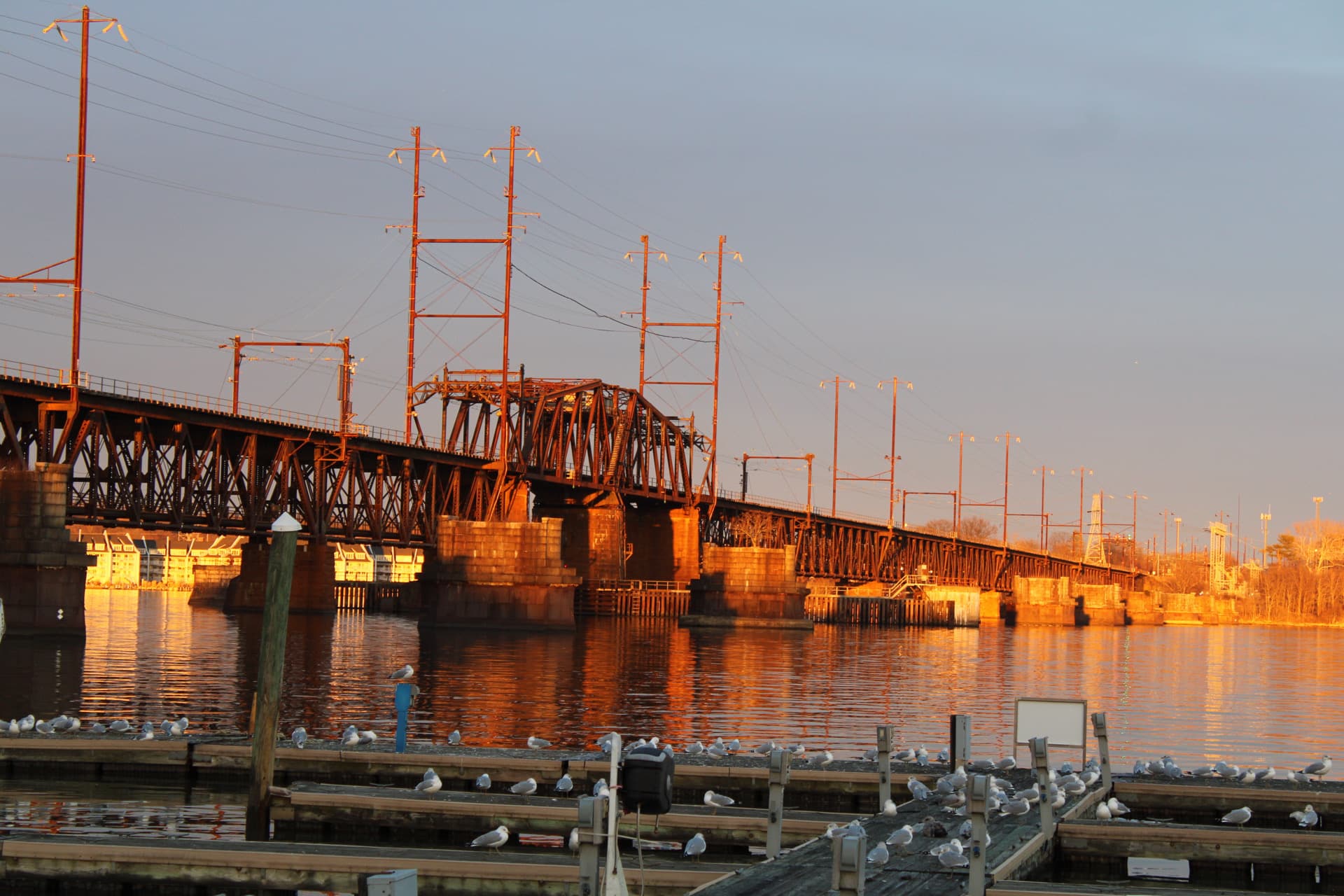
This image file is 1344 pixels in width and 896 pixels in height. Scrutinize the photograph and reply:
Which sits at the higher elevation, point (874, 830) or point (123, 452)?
point (123, 452)

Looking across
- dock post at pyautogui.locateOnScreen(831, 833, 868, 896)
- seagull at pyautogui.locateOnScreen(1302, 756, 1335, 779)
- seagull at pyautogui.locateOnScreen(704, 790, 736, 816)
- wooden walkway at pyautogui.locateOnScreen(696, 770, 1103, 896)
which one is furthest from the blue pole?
seagull at pyautogui.locateOnScreen(1302, 756, 1335, 779)

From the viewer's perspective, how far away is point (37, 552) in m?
54.4

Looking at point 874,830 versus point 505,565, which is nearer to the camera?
point 874,830

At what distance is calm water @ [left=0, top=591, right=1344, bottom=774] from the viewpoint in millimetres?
34125

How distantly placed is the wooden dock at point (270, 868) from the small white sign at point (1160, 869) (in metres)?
6.28

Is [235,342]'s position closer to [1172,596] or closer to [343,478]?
[343,478]

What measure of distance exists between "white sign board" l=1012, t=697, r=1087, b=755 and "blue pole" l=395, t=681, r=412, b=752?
842 cm

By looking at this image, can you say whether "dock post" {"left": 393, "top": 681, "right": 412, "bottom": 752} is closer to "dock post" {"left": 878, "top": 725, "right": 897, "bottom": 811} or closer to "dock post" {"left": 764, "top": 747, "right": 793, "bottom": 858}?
"dock post" {"left": 878, "top": 725, "right": 897, "bottom": 811}

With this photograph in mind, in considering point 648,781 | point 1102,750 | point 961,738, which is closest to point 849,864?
point 648,781

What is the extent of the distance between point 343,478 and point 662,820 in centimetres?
→ 6612

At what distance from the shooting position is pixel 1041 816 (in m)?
16.8

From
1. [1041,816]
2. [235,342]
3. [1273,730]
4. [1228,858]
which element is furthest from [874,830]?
[235,342]

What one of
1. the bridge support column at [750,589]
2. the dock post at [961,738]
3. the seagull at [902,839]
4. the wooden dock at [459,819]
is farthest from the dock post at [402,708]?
the bridge support column at [750,589]

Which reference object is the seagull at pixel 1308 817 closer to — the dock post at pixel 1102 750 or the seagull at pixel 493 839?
the dock post at pixel 1102 750
